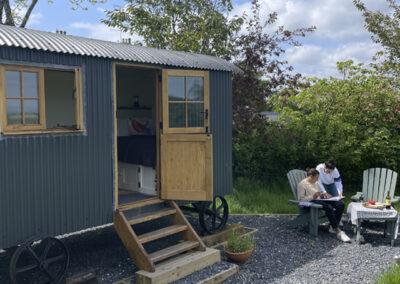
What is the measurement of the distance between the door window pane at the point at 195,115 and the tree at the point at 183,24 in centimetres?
520

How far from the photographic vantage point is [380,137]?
989 centimetres

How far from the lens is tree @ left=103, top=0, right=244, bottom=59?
37.7 feet

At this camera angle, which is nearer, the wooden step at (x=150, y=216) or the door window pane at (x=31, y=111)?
the door window pane at (x=31, y=111)

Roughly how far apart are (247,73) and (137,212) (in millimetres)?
5981

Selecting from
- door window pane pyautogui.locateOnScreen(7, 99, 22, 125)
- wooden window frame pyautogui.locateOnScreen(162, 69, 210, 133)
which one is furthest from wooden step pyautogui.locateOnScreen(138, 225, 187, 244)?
door window pane pyautogui.locateOnScreen(7, 99, 22, 125)

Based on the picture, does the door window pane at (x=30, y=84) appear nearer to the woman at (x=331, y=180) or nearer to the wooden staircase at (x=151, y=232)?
the wooden staircase at (x=151, y=232)

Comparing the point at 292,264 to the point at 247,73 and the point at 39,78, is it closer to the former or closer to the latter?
the point at 39,78

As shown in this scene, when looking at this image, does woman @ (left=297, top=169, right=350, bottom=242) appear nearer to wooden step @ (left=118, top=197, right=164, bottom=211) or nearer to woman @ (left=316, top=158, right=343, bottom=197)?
woman @ (left=316, top=158, right=343, bottom=197)

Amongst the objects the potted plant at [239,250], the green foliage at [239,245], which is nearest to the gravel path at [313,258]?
the potted plant at [239,250]

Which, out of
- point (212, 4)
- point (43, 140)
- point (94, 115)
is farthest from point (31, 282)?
point (212, 4)

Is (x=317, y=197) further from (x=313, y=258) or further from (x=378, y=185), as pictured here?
(x=378, y=185)

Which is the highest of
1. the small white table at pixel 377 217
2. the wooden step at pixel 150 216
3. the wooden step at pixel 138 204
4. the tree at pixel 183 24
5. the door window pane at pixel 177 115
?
the tree at pixel 183 24

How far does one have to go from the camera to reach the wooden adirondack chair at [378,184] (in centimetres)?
765

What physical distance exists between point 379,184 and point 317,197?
1482mm
